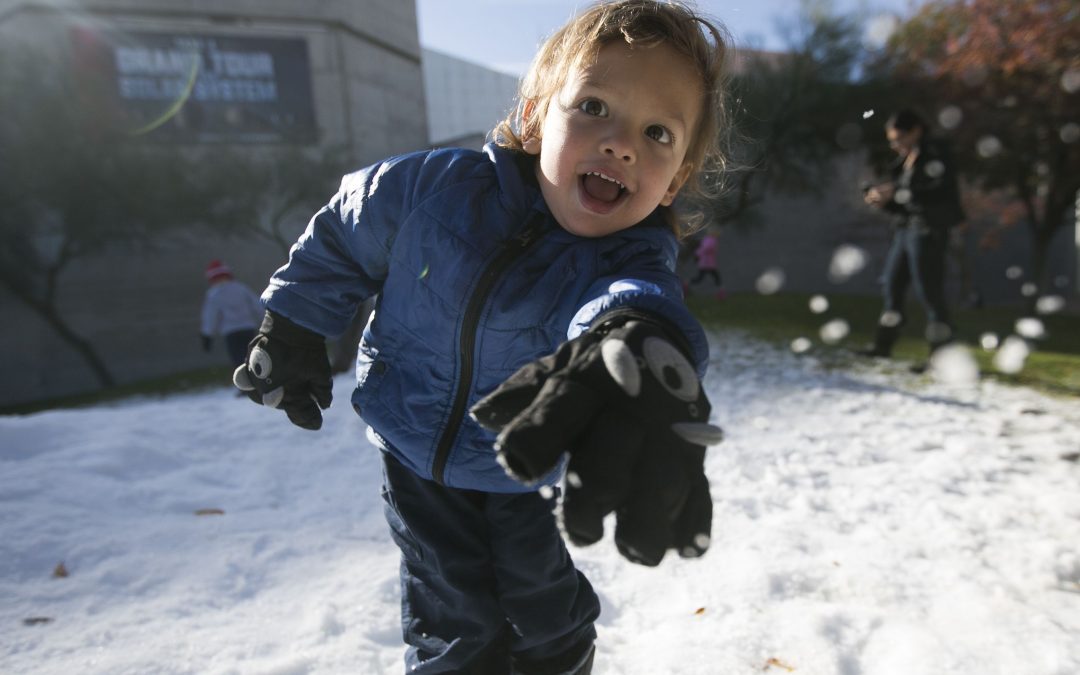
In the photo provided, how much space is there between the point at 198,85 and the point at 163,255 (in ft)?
14.1

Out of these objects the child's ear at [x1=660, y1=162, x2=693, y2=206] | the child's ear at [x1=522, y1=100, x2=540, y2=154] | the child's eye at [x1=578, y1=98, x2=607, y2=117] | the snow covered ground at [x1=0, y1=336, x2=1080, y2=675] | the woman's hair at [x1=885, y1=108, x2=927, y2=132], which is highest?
the child's eye at [x1=578, y1=98, x2=607, y2=117]

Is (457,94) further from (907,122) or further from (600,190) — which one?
(600,190)

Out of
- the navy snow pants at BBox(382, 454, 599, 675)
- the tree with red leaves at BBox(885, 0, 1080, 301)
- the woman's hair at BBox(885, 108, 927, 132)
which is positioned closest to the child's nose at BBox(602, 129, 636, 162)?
the navy snow pants at BBox(382, 454, 599, 675)

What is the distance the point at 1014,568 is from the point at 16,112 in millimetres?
17150

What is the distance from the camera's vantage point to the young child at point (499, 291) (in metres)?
1.28

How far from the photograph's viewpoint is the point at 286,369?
1.53 metres

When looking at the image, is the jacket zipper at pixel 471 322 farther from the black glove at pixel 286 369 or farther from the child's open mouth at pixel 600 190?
the black glove at pixel 286 369

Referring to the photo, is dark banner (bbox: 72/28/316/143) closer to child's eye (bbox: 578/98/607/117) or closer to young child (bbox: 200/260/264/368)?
young child (bbox: 200/260/264/368)

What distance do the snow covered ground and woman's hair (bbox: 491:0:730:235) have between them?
1.16m

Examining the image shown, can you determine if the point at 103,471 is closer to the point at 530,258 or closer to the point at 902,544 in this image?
the point at 530,258

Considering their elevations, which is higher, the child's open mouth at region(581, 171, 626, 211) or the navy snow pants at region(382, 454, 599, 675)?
the child's open mouth at region(581, 171, 626, 211)

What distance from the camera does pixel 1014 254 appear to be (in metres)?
18.8

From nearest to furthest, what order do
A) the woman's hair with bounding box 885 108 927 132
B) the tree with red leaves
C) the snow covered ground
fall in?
the snow covered ground, the woman's hair with bounding box 885 108 927 132, the tree with red leaves

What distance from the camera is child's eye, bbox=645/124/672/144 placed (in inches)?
50.3
